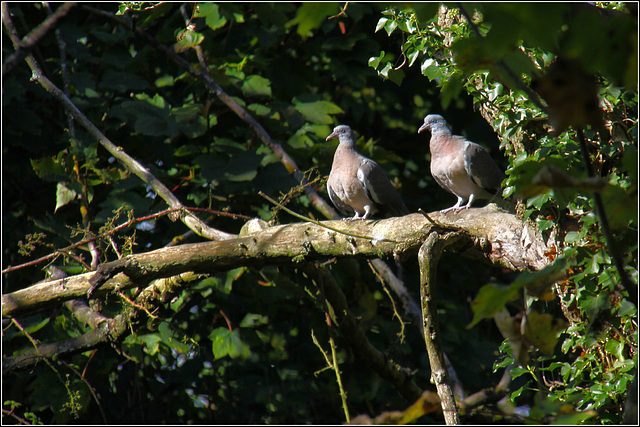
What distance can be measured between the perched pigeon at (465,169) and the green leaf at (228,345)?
4.85 ft

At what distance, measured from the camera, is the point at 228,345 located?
4.03 metres

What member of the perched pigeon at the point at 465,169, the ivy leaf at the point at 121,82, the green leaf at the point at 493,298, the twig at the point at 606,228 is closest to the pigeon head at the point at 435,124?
the perched pigeon at the point at 465,169

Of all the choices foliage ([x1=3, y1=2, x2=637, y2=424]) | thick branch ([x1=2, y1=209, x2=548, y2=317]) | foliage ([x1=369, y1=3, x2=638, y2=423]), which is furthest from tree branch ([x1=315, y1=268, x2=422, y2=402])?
foliage ([x1=369, y1=3, x2=638, y2=423])

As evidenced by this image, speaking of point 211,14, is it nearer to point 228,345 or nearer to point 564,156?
point 228,345

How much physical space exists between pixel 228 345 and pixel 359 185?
1.25 meters

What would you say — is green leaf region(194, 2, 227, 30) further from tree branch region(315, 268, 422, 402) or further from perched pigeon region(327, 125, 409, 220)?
tree branch region(315, 268, 422, 402)

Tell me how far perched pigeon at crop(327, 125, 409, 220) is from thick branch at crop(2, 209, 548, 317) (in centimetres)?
119

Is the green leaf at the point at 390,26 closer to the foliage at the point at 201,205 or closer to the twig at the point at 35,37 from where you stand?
the foliage at the point at 201,205

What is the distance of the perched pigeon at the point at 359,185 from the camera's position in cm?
424

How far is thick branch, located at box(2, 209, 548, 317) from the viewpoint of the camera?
8.88ft

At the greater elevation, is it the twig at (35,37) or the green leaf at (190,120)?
the twig at (35,37)

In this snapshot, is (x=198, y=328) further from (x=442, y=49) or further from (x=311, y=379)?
(x=442, y=49)

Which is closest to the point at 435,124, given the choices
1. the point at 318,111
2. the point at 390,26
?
the point at 318,111

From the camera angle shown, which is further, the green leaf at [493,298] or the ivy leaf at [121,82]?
the ivy leaf at [121,82]
